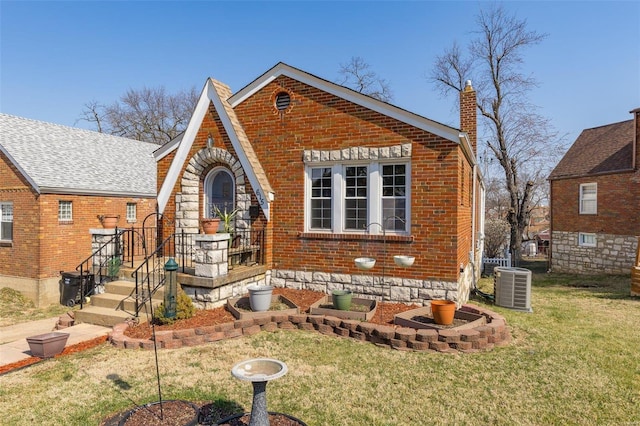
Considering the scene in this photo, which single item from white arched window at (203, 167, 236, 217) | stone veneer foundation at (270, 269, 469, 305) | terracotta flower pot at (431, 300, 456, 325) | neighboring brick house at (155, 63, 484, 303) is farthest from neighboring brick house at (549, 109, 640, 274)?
white arched window at (203, 167, 236, 217)

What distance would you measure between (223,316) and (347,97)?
19.2 feet

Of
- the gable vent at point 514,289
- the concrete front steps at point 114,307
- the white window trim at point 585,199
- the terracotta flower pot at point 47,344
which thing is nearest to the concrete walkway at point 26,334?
the concrete front steps at point 114,307

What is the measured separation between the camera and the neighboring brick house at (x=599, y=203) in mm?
16047

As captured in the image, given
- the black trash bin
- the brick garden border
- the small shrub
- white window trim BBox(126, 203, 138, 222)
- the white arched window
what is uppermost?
the white arched window

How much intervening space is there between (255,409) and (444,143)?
6715mm

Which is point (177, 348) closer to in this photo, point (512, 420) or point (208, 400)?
point (208, 400)

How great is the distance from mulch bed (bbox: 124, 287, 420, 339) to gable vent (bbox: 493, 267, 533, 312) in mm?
3056

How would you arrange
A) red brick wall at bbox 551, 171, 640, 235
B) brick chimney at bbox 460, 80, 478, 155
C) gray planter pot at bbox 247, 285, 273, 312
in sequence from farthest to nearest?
red brick wall at bbox 551, 171, 640, 235
brick chimney at bbox 460, 80, 478, 155
gray planter pot at bbox 247, 285, 273, 312

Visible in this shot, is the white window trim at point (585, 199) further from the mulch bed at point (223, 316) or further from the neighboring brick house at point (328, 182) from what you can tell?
the mulch bed at point (223, 316)

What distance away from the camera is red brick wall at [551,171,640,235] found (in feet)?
52.4

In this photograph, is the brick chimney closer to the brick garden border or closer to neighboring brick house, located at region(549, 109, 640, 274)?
the brick garden border

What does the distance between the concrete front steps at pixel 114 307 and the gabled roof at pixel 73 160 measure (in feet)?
25.3

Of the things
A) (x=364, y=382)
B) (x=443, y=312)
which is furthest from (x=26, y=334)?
(x=443, y=312)

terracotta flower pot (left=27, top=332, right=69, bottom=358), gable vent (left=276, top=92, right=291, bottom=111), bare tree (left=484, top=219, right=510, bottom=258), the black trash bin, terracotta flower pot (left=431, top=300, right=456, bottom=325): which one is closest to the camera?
terracotta flower pot (left=27, top=332, right=69, bottom=358)
